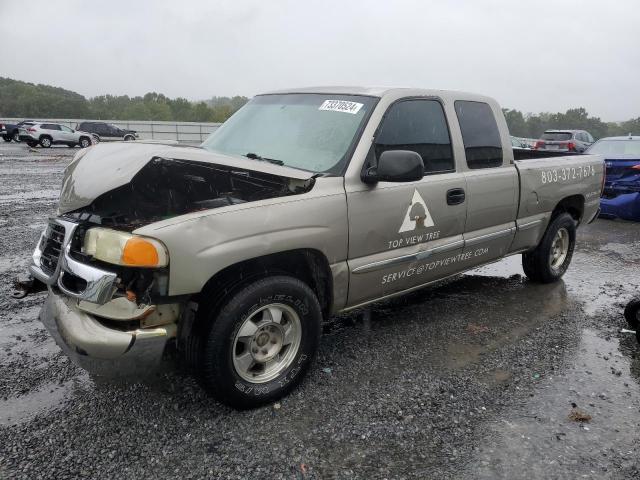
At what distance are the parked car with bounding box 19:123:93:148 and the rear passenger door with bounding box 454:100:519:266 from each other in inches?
1135

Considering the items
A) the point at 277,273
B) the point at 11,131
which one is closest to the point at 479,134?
the point at 277,273

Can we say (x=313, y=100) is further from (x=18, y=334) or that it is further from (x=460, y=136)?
(x=18, y=334)

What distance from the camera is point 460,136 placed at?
166 inches

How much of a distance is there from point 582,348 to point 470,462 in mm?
1927

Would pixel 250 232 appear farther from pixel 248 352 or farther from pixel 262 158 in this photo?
pixel 262 158

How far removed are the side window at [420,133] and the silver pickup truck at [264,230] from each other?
0.04 feet

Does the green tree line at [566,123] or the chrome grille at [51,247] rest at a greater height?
the green tree line at [566,123]

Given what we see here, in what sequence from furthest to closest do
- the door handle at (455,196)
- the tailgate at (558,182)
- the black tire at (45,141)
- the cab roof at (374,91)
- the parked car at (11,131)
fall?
the parked car at (11,131)
the black tire at (45,141)
the tailgate at (558,182)
the door handle at (455,196)
the cab roof at (374,91)

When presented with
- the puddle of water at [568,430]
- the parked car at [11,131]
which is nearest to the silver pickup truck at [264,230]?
the puddle of water at [568,430]

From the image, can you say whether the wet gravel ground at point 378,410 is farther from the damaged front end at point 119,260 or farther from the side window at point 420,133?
the side window at point 420,133

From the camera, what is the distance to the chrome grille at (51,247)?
2900 mm

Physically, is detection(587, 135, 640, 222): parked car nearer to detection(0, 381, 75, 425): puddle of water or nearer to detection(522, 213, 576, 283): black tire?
detection(522, 213, 576, 283): black tire

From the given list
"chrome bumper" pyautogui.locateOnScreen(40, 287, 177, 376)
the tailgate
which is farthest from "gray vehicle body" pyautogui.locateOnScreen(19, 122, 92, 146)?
"chrome bumper" pyautogui.locateOnScreen(40, 287, 177, 376)

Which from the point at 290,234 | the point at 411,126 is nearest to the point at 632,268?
the point at 411,126
